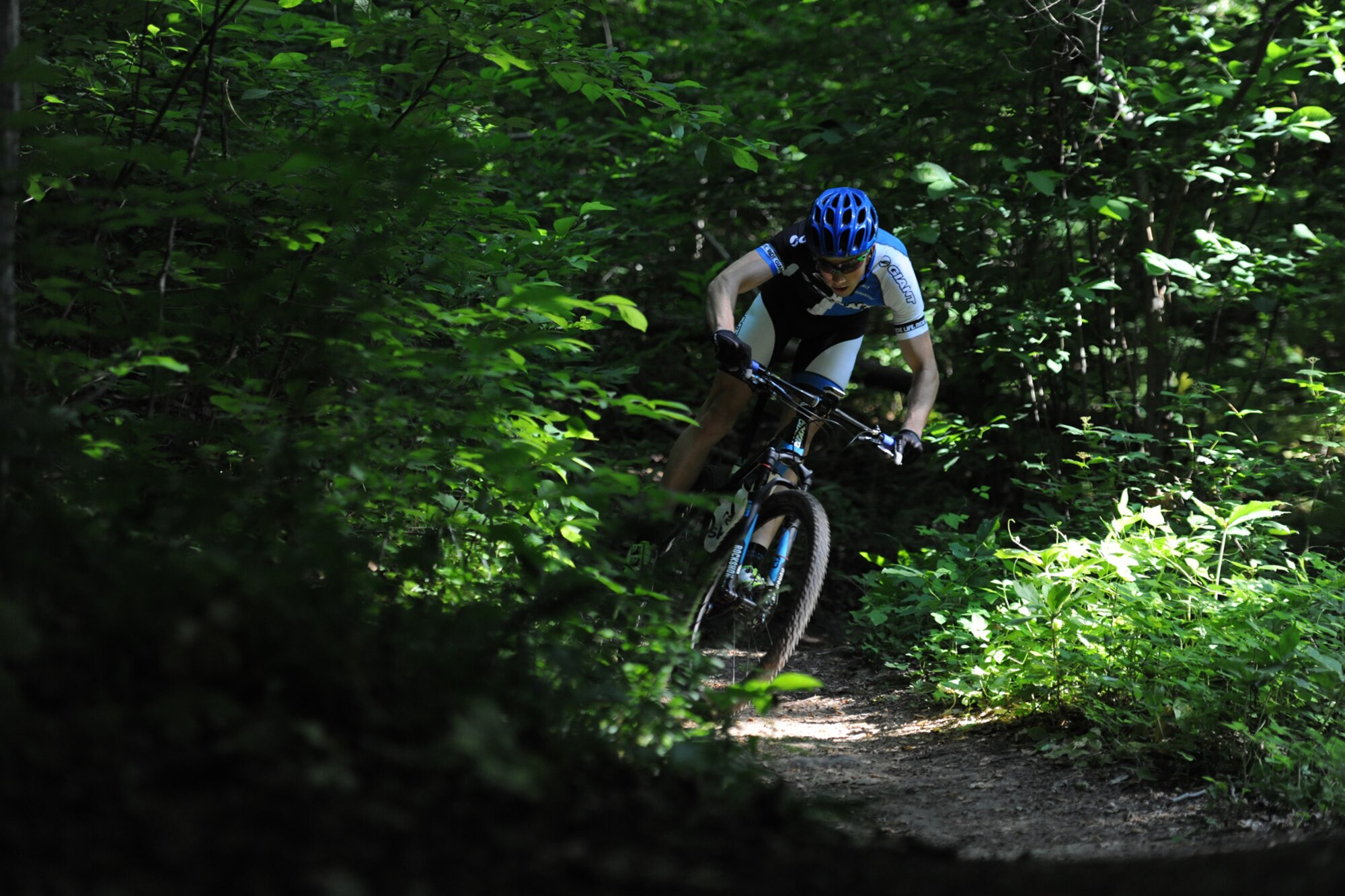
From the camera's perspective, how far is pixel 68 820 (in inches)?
56.2

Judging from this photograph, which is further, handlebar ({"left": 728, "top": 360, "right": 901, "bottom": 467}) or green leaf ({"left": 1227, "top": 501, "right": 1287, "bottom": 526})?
green leaf ({"left": 1227, "top": 501, "right": 1287, "bottom": 526})

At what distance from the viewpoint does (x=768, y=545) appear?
448 centimetres

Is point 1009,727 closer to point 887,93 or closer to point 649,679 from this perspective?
point 649,679

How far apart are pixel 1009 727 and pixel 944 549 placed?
2.15 meters

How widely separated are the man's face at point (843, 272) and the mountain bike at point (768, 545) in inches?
20.2

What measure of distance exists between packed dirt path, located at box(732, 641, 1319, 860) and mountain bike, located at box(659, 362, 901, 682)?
0.41m

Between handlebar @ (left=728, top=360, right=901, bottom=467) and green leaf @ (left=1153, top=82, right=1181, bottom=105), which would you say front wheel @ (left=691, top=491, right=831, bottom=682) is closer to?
handlebar @ (left=728, top=360, right=901, bottom=467)

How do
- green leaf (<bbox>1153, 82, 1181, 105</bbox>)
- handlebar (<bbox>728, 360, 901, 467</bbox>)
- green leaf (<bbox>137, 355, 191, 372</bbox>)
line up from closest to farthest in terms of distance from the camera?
green leaf (<bbox>137, 355, 191, 372</bbox>) → handlebar (<bbox>728, 360, 901, 467</bbox>) → green leaf (<bbox>1153, 82, 1181, 105</bbox>)

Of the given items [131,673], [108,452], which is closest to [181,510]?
[131,673]

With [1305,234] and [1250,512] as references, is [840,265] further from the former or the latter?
[1305,234]

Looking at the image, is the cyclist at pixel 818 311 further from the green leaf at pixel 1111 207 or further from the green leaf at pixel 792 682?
the green leaf at pixel 792 682

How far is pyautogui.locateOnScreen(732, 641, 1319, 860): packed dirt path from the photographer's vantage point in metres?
3.11

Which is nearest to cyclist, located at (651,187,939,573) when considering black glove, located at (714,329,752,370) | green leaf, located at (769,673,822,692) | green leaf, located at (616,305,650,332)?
black glove, located at (714,329,752,370)

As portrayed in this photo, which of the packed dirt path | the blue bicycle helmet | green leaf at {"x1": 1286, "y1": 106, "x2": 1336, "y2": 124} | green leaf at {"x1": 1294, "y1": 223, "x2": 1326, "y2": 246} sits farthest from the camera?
green leaf at {"x1": 1294, "y1": 223, "x2": 1326, "y2": 246}
